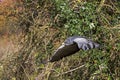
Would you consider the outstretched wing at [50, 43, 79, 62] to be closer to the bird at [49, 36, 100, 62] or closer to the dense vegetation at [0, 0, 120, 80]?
the bird at [49, 36, 100, 62]

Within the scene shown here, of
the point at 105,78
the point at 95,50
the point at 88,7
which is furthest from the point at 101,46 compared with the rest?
the point at 88,7

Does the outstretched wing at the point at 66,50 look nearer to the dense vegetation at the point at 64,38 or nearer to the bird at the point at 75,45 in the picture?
the bird at the point at 75,45

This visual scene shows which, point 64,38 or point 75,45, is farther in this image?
point 64,38

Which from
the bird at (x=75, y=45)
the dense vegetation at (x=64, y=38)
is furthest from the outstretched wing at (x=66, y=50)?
the dense vegetation at (x=64, y=38)

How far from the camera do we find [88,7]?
11.7 ft

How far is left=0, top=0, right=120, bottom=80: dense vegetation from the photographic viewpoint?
10.6 feet

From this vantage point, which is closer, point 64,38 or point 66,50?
point 66,50

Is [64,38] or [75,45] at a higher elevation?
[75,45]

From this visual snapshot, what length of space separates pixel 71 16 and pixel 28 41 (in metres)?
0.80

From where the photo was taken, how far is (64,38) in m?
3.64

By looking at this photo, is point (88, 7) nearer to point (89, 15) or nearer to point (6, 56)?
point (89, 15)

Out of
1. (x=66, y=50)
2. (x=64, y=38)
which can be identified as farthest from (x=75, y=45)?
A: (x=64, y=38)

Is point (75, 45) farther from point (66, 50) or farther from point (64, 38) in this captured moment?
point (64, 38)

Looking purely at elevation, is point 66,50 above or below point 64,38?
above
